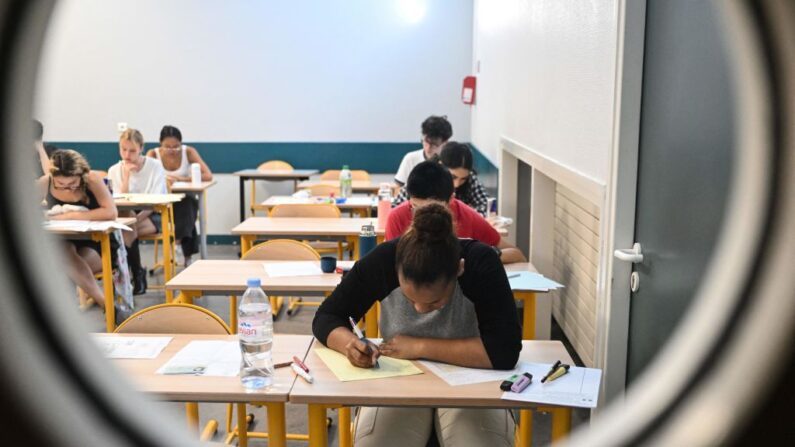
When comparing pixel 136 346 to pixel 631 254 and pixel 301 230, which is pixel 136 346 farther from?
pixel 301 230

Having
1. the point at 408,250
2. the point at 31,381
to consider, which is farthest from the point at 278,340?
the point at 31,381

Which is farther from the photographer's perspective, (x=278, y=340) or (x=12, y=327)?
(x=278, y=340)

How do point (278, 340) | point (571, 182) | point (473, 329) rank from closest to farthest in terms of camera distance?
point (473, 329) < point (278, 340) < point (571, 182)

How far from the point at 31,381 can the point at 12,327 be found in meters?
0.04

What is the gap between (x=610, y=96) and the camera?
2541 mm

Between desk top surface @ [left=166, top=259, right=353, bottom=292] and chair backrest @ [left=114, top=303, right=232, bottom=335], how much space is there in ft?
2.06

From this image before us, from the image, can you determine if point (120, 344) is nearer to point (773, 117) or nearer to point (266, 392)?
point (266, 392)

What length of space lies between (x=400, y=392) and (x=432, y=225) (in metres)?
0.49

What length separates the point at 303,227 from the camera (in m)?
4.84

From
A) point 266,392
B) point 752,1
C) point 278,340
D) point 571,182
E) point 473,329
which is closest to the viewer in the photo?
point 752,1

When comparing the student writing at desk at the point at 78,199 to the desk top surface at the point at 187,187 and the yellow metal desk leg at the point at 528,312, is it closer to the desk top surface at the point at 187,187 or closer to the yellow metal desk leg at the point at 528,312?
the desk top surface at the point at 187,187

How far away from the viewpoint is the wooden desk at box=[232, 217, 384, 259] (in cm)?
470

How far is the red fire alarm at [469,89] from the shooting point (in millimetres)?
7781

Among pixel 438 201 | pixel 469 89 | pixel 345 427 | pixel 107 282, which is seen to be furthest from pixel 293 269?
pixel 469 89
